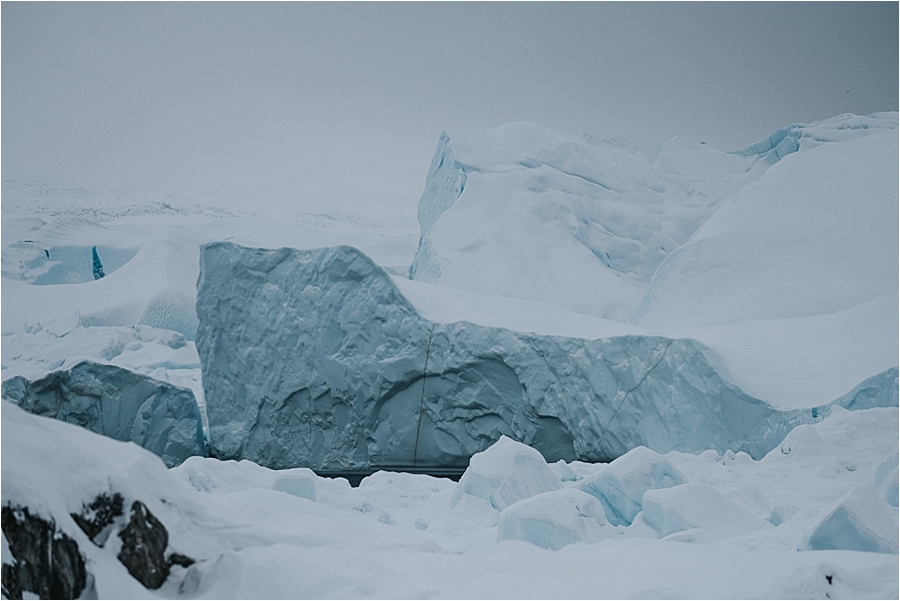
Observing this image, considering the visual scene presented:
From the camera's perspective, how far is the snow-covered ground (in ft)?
6.53

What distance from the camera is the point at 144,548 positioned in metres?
1.82

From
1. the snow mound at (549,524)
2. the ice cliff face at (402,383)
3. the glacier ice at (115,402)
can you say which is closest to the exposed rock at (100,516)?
the snow mound at (549,524)

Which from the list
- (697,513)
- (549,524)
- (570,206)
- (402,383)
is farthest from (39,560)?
(570,206)

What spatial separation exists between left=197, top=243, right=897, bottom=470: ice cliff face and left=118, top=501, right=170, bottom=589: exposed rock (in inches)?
184

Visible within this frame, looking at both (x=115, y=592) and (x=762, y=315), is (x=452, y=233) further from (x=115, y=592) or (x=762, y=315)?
(x=115, y=592)

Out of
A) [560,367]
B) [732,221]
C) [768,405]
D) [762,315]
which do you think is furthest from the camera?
[732,221]

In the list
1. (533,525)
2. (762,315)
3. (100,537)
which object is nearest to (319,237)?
(762,315)

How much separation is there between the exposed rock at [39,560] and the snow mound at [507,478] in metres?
2.79

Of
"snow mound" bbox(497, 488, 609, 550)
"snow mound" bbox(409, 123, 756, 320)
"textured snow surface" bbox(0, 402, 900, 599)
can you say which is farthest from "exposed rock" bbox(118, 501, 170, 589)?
"snow mound" bbox(409, 123, 756, 320)

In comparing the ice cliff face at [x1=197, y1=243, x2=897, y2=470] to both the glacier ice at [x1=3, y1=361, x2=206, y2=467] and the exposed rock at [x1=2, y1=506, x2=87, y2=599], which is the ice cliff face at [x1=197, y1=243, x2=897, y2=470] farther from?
the exposed rock at [x1=2, y1=506, x2=87, y2=599]

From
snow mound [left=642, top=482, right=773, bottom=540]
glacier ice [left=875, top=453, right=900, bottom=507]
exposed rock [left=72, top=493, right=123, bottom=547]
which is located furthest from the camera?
glacier ice [left=875, top=453, right=900, bottom=507]

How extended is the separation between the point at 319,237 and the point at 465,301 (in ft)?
28.5

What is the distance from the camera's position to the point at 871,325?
6.77 m

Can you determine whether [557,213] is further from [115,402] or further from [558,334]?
[115,402]
